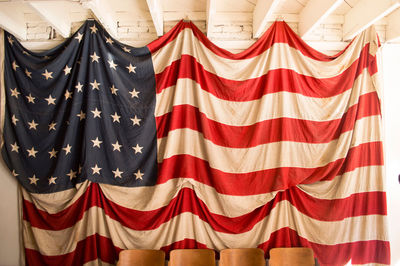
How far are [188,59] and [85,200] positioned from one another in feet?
6.25

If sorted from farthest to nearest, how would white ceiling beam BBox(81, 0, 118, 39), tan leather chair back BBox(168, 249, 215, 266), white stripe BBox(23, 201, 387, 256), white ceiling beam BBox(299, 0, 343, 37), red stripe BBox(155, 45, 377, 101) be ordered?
1. red stripe BBox(155, 45, 377, 101)
2. white stripe BBox(23, 201, 387, 256)
3. tan leather chair back BBox(168, 249, 215, 266)
4. white ceiling beam BBox(299, 0, 343, 37)
5. white ceiling beam BBox(81, 0, 118, 39)

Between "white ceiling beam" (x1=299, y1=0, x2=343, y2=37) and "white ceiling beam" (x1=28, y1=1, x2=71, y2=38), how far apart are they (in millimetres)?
2531

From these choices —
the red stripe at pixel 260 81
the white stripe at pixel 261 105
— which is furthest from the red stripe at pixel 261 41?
the white stripe at pixel 261 105

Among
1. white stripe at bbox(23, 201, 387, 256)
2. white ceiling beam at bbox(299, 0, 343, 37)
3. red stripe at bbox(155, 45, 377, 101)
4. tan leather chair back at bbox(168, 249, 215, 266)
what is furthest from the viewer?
red stripe at bbox(155, 45, 377, 101)

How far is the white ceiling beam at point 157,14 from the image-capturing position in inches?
87.7

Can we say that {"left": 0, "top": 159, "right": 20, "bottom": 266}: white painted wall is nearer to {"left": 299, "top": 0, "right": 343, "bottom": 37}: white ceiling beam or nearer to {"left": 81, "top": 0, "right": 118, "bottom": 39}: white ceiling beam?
{"left": 81, "top": 0, "right": 118, "bottom": 39}: white ceiling beam

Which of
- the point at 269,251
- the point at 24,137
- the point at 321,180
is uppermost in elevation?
the point at 24,137

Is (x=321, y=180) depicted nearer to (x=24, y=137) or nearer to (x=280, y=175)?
(x=280, y=175)

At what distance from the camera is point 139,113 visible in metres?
2.67

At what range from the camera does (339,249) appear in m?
2.61

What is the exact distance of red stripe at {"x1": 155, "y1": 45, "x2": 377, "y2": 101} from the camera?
2.67m

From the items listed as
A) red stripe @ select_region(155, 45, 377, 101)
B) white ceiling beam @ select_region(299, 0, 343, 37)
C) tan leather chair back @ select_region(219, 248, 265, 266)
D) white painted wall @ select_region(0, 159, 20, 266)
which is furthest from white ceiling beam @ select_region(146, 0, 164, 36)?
tan leather chair back @ select_region(219, 248, 265, 266)

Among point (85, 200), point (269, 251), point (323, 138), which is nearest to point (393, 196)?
point (323, 138)

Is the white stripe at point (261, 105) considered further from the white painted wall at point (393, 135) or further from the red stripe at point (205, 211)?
the red stripe at point (205, 211)
